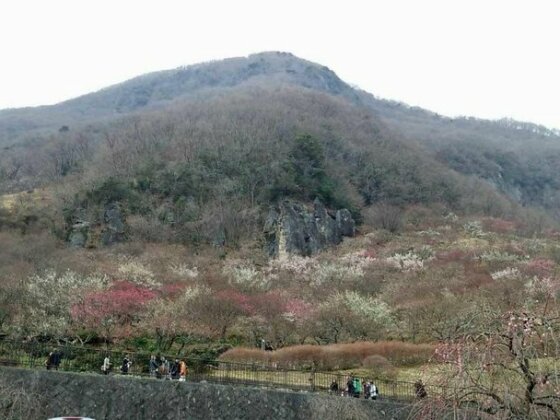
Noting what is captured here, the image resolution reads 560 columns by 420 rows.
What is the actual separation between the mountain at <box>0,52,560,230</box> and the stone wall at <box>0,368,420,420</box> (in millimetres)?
51854

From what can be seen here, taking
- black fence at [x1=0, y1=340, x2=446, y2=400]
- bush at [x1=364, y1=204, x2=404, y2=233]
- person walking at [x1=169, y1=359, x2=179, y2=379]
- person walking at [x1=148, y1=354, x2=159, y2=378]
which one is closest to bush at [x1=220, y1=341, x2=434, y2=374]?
black fence at [x1=0, y1=340, x2=446, y2=400]

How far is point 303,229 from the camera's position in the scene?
66500 mm

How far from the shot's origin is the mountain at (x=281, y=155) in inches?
3014

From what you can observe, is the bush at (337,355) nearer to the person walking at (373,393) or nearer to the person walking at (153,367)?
the person walking at (153,367)

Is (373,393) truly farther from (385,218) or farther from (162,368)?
(385,218)

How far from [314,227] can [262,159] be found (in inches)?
603

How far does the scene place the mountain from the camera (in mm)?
76562

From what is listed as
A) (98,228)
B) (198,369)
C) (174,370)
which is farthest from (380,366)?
(98,228)

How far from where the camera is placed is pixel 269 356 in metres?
31.4

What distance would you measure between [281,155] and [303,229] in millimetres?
15247

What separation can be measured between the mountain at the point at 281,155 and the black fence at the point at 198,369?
45.6 m

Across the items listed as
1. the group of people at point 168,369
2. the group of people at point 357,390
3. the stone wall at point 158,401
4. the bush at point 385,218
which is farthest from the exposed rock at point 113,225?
the stone wall at point 158,401

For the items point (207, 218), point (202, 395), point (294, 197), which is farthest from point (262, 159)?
point (202, 395)

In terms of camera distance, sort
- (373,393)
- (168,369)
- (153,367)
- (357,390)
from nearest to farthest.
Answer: (373,393)
(357,390)
(168,369)
(153,367)
